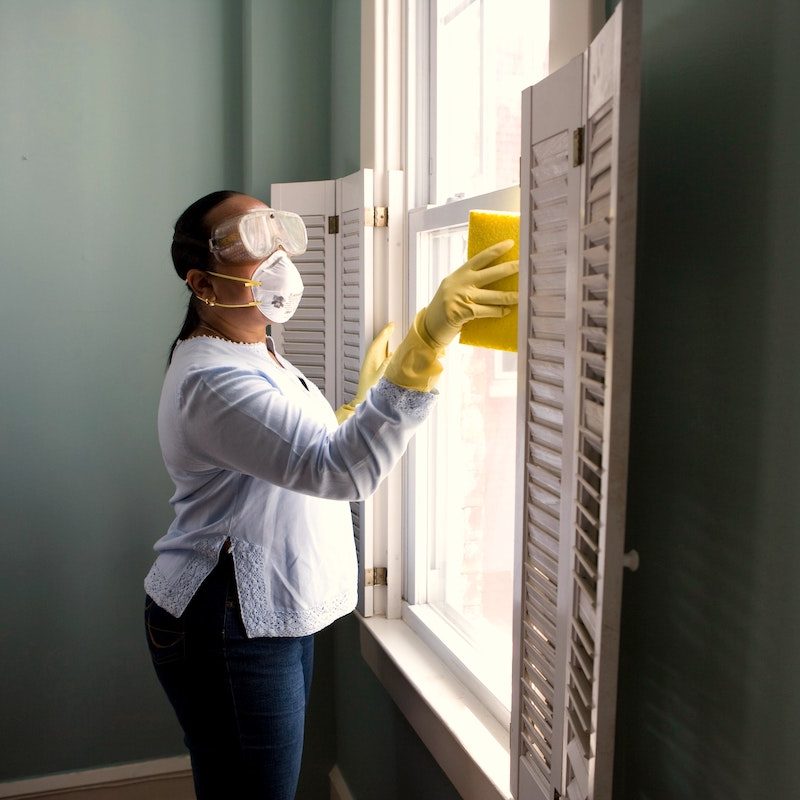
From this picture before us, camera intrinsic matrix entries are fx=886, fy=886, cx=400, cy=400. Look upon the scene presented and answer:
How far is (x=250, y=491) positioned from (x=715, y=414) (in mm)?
817

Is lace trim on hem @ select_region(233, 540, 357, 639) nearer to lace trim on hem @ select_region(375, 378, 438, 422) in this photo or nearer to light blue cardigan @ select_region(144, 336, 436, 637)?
light blue cardigan @ select_region(144, 336, 436, 637)

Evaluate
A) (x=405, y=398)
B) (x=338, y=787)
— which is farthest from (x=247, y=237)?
(x=338, y=787)

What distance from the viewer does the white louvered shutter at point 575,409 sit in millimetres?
827

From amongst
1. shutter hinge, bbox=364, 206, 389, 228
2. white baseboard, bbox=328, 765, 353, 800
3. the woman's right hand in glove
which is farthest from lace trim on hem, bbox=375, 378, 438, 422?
white baseboard, bbox=328, 765, 353, 800

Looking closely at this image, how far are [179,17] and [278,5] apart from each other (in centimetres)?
28

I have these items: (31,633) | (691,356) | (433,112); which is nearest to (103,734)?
(31,633)

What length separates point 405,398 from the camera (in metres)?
1.34

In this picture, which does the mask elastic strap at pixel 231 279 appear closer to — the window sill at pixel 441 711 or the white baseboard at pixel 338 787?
the window sill at pixel 441 711

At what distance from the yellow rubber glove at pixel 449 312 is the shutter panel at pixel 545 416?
4.7 inches

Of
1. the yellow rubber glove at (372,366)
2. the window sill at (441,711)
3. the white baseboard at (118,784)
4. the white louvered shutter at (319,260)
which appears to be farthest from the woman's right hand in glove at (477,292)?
the white baseboard at (118,784)

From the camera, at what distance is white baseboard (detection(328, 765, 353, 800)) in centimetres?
243

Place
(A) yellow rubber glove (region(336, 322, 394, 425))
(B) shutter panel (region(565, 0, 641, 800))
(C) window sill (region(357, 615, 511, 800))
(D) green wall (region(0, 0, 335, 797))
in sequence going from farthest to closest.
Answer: (D) green wall (region(0, 0, 335, 797)) → (A) yellow rubber glove (region(336, 322, 394, 425)) → (C) window sill (region(357, 615, 511, 800)) → (B) shutter panel (region(565, 0, 641, 800))

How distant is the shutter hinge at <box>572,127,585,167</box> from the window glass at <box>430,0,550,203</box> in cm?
57

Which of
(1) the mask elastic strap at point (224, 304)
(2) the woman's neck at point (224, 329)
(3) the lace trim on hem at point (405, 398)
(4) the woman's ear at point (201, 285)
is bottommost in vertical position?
(3) the lace trim on hem at point (405, 398)
